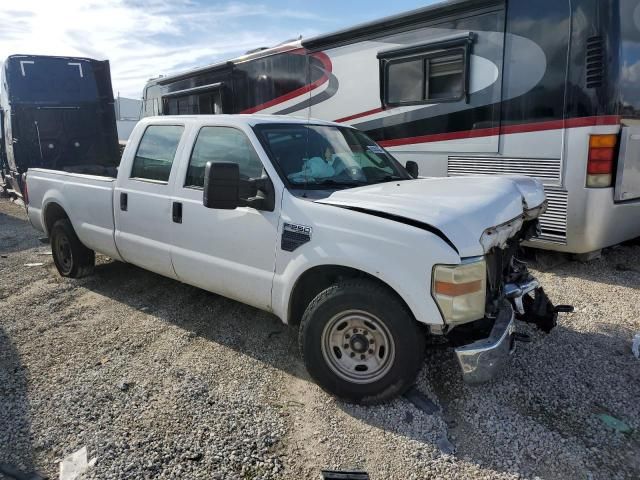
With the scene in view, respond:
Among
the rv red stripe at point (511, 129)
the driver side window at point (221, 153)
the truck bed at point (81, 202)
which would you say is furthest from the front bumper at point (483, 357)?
the truck bed at point (81, 202)

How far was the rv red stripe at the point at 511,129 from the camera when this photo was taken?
4.99m

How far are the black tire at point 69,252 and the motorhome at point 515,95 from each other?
3.86 meters

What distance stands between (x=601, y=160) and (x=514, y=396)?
3.03m

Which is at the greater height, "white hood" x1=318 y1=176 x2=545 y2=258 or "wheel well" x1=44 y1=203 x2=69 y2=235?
Result: "white hood" x1=318 y1=176 x2=545 y2=258

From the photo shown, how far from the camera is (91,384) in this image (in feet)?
11.0

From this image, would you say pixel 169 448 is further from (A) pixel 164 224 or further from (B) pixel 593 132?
(B) pixel 593 132

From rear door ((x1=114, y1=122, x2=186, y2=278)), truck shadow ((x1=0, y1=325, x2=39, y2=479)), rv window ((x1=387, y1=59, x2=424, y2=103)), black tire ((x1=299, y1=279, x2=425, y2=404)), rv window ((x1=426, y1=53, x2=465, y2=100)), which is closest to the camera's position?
truck shadow ((x1=0, y1=325, x2=39, y2=479))

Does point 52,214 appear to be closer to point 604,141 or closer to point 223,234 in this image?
point 223,234

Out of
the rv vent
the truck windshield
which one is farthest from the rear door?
the rv vent

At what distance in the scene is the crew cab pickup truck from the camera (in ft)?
9.13

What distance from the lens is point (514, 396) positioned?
321 cm

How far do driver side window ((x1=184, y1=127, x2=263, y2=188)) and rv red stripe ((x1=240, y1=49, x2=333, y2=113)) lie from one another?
3659 millimetres

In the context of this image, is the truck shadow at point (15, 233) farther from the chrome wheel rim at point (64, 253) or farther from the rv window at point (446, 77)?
the rv window at point (446, 77)

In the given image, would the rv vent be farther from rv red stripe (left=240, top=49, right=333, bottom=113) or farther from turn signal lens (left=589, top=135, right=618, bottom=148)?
rv red stripe (left=240, top=49, right=333, bottom=113)
